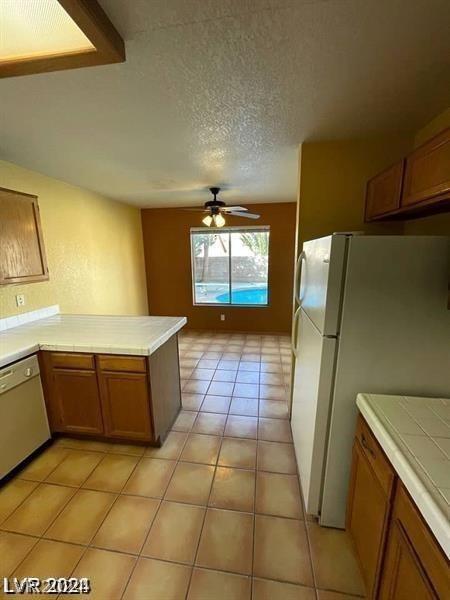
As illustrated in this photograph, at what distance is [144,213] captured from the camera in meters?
5.02

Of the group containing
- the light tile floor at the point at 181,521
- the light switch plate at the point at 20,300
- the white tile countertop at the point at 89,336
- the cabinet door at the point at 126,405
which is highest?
the light switch plate at the point at 20,300

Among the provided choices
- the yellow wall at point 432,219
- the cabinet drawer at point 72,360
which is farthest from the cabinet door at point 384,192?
the cabinet drawer at point 72,360

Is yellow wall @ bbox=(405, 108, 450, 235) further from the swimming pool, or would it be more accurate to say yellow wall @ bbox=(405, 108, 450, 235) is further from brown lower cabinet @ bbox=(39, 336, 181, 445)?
the swimming pool

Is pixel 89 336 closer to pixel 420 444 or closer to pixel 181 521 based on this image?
pixel 181 521

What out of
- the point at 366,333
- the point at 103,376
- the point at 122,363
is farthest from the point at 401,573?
the point at 103,376

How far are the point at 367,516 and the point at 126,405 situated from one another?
1.67 metres

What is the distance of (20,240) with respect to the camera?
2.31 metres

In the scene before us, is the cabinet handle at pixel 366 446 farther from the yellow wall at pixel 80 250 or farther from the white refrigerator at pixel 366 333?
the yellow wall at pixel 80 250

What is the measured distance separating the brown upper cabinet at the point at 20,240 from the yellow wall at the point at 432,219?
3210mm

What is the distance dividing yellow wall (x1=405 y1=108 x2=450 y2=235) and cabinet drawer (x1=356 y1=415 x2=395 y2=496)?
1.26 meters

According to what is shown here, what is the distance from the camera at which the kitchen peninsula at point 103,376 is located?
6.37ft

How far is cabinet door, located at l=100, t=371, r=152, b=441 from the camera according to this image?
6.50ft

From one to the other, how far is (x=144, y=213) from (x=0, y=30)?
4123 mm

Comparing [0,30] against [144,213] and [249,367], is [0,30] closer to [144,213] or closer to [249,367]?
[249,367]
